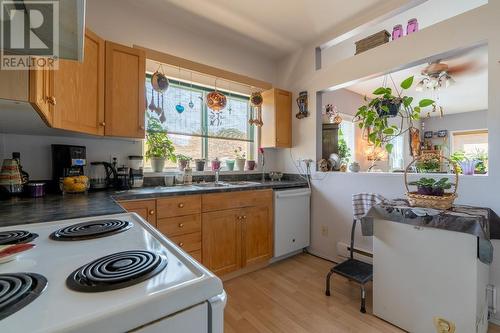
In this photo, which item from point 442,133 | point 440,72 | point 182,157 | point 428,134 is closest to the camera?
point 182,157

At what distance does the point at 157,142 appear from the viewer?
8.40 ft

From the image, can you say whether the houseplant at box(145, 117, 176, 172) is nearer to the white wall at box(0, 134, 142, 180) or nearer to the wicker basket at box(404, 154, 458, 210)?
the white wall at box(0, 134, 142, 180)

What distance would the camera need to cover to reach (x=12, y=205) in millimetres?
1319

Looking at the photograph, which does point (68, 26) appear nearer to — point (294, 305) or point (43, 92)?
point (43, 92)

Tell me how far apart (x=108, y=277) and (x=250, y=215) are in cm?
192

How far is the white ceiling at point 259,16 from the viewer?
2.23 m

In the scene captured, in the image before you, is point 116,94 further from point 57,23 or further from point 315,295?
point 315,295

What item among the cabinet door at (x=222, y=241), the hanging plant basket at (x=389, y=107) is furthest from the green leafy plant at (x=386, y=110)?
the cabinet door at (x=222, y=241)

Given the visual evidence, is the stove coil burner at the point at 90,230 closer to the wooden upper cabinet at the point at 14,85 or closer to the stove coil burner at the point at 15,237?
the stove coil burner at the point at 15,237

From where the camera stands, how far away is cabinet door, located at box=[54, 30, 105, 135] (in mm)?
1479

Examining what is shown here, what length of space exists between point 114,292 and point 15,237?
632 mm

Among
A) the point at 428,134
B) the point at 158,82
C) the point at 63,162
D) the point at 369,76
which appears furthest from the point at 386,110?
the point at 428,134

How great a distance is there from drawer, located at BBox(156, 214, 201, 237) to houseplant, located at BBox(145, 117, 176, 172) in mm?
783

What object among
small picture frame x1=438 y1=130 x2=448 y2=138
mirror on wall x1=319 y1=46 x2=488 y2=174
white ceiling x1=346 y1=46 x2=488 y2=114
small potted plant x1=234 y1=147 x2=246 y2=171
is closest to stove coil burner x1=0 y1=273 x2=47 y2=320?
mirror on wall x1=319 y1=46 x2=488 y2=174
